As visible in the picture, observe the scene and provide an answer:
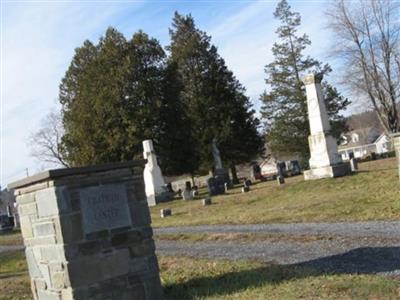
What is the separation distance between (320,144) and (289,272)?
1606 cm

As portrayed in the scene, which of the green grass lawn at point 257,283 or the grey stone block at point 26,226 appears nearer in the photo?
the green grass lawn at point 257,283

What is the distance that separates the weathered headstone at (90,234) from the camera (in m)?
6.94

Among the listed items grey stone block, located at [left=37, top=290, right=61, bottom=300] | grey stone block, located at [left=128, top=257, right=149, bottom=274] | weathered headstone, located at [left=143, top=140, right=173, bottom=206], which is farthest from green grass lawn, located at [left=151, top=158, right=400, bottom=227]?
weathered headstone, located at [left=143, top=140, right=173, bottom=206]

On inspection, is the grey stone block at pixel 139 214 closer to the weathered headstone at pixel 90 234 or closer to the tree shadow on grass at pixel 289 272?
the weathered headstone at pixel 90 234

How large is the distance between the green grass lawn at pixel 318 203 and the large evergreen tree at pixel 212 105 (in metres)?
22.1

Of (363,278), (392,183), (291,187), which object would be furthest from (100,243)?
(291,187)

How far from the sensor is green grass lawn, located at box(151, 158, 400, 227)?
1310 cm

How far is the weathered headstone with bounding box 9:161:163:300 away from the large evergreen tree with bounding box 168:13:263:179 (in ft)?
126

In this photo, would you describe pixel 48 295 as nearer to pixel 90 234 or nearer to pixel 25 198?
pixel 90 234

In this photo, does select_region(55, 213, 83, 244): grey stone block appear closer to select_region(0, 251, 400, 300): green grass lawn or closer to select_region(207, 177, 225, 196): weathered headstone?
select_region(0, 251, 400, 300): green grass lawn

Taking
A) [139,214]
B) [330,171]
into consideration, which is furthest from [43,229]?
[330,171]

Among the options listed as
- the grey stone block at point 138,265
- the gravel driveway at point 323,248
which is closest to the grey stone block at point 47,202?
the grey stone block at point 138,265

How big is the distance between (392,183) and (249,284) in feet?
36.4

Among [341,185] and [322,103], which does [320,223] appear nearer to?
[341,185]
